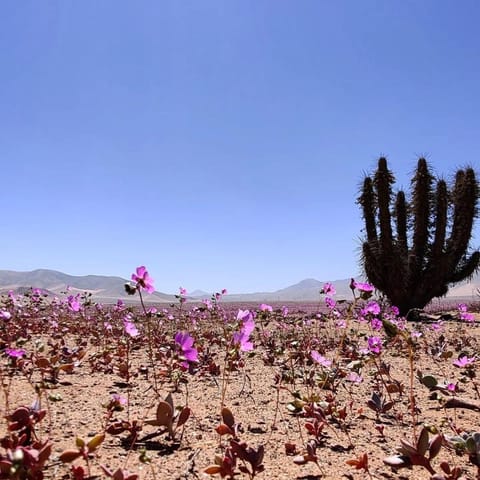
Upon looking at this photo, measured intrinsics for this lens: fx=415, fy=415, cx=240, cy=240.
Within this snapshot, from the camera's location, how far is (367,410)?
139 inches

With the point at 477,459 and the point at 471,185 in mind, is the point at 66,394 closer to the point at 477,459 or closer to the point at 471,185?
the point at 477,459

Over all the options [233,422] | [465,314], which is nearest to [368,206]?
[465,314]

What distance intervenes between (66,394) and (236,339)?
204 cm

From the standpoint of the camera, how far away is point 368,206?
1438 cm

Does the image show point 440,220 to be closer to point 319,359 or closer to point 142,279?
point 319,359

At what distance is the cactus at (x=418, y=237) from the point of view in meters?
13.4

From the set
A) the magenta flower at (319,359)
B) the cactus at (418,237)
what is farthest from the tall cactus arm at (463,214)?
the magenta flower at (319,359)

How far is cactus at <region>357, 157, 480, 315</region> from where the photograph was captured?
13.4m

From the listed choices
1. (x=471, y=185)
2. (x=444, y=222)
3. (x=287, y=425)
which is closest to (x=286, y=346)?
(x=287, y=425)

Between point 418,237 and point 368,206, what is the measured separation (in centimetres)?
192

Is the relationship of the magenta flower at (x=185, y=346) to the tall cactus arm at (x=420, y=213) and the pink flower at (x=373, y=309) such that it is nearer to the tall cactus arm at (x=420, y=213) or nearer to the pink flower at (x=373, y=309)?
the pink flower at (x=373, y=309)

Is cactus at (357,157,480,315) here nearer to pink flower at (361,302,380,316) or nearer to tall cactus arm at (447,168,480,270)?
tall cactus arm at (447,168,480,270)

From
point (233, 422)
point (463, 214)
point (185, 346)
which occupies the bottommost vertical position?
point (233, 422)

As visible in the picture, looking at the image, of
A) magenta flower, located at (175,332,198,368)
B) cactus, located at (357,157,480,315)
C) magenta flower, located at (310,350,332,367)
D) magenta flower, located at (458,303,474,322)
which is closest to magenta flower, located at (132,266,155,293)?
magenta flower, located at (175,332,198,368)
